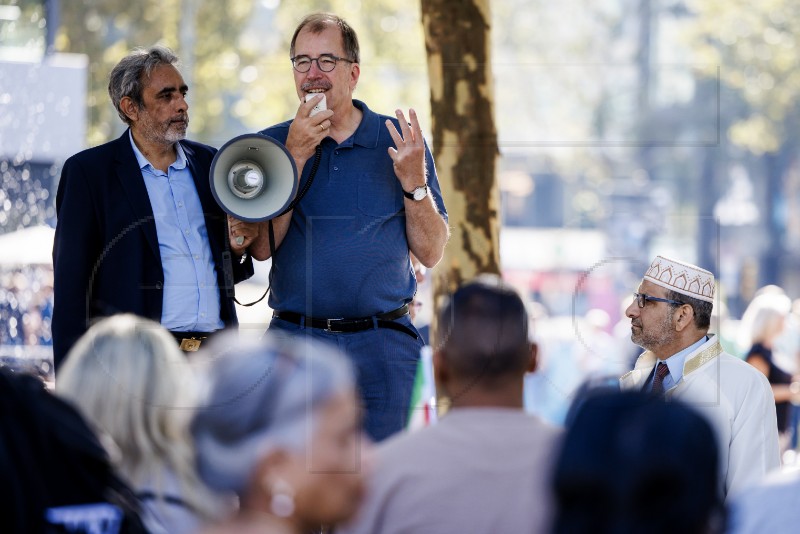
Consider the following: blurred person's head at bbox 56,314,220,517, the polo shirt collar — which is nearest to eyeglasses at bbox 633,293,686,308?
the polo shirt collar

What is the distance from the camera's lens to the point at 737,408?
166 inches

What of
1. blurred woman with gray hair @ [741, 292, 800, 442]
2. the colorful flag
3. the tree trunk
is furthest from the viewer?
blurred woman with gray hair @ [741, 292, 800, 442]

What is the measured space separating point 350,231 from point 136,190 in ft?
2.51

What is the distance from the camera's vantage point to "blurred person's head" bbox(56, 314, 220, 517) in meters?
2.57

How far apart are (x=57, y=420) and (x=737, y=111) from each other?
81.8 feet

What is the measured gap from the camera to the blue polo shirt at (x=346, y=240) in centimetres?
413

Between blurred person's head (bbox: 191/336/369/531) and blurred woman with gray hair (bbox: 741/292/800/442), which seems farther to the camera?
blurred woman with gray hair (bbox: 741/292/800/442)

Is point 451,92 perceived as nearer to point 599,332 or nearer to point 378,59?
point 599,332

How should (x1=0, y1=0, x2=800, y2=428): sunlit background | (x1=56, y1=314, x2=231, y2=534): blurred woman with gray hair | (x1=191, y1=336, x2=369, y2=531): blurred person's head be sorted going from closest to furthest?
(x1=191, y1=336, x2=369, y2=531): blurred person's head
(x1=56, y1=314, x2=231, y2=534): blurred woman with gray hair
(x1=0, y1=0, x2=800, y2=428): sunlit background

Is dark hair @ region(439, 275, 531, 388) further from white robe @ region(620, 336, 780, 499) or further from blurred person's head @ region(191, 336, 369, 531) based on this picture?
white robe @ region(620, 336, 780, 499)

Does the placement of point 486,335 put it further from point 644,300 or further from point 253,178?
point 644,300

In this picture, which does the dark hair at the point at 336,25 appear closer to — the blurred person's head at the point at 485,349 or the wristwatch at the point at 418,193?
the wristwatch at the point at 418,193

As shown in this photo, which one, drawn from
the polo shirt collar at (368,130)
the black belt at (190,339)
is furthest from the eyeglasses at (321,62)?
the black belt at (190,339)

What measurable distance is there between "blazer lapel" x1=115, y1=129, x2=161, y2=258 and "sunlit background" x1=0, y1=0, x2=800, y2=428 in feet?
2.11
